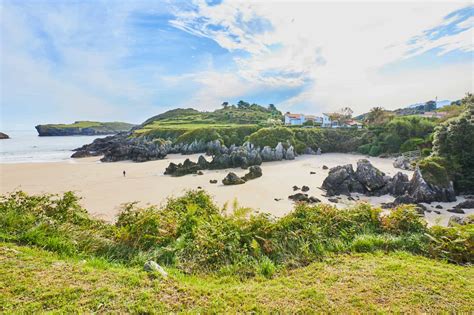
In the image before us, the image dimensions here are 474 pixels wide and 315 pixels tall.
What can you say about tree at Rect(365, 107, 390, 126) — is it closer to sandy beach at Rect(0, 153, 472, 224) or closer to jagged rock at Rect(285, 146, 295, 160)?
jagged rock at Rect(285, 146, 295, 160)

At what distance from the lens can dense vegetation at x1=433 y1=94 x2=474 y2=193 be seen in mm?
16422

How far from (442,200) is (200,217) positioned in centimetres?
1695

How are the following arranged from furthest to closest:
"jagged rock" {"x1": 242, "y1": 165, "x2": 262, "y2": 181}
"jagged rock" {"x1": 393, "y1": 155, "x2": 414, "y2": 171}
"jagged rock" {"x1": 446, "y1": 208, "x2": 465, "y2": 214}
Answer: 1. "jagged rock" {"x1": 393, "y1": 155, "x2": 414, "y2": 171}
2. "jagged rock" {"x1": 242, "y1": 165, "x2": 262, "y2": 181}
3. "jagged rock" {"x1": 446, "y1": 208, "x2": 465, "y2": 214}

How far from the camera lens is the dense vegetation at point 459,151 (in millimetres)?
16422

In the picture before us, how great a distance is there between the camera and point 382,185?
57.8 ft

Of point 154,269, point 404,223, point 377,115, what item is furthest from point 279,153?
point 377,115

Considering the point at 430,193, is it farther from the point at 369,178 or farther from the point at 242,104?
the point at 242,104

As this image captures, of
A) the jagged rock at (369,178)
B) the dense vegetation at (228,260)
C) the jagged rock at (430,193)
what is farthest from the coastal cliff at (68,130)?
the jagged rock at (430,193)

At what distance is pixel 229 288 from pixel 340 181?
15.8 m

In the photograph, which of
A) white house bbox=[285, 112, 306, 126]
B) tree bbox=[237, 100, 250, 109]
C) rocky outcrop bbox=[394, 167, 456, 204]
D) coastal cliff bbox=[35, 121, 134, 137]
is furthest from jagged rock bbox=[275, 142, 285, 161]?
coastal cliff bbox=[35, 121, 134, 137]

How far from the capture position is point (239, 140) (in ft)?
165

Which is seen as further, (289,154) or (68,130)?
(68,130)

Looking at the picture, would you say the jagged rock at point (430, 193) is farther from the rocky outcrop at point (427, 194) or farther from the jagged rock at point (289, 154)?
the jagged rock at point (289, 154)

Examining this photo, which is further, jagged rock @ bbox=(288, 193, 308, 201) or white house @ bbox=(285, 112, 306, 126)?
white house @ bbox=(285, 112, 306, 126)
